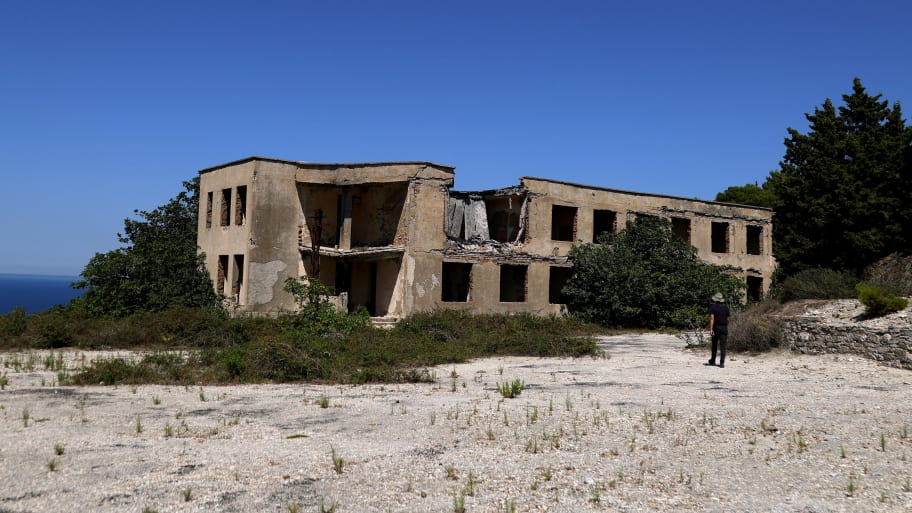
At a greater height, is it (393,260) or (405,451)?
(393,260)

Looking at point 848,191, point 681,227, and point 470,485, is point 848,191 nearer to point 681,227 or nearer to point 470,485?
point 681,227

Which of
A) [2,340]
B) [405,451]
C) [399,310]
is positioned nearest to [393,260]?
[399,310]

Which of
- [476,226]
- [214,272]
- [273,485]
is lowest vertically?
[273,485]

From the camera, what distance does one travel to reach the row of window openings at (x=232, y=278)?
24281 millimetres

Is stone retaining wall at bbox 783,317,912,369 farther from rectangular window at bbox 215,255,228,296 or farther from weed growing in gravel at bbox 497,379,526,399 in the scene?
rectangular window at bbox 215,255,228,296

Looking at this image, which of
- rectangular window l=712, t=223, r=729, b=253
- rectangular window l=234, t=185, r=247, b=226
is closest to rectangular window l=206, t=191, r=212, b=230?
rectangular window l=234, t=185, r=247, b=226

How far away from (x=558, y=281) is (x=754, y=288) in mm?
10009

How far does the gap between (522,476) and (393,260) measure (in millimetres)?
19447

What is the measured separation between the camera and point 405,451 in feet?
23.0

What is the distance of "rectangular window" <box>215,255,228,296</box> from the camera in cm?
2484

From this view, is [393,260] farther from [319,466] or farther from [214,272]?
[319,466]

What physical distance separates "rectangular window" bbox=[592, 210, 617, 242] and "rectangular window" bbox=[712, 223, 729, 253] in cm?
546

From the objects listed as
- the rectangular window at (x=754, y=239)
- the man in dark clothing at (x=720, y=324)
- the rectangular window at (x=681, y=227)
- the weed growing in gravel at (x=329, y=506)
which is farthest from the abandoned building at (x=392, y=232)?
the weed growing in gravel at (x=329, y=506)

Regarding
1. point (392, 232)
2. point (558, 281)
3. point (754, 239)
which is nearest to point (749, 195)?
point (754, 239)
